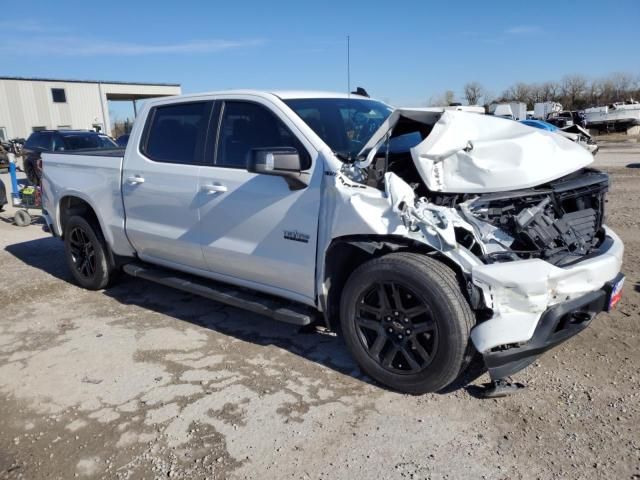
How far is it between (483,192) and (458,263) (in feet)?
1.56

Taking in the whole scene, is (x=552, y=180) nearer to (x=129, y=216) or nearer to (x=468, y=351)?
(x=468, y=351)

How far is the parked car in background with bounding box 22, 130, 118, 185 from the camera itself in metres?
13.9

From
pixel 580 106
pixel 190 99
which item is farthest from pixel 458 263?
pixel 580 106

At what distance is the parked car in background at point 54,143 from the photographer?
13891 mm

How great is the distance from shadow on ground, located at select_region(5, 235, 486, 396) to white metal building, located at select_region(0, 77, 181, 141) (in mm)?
33812

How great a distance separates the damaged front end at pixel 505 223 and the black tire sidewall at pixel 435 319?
0.14 m

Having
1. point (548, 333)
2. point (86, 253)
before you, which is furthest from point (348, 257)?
point (86, 253)

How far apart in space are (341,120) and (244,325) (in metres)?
1.98

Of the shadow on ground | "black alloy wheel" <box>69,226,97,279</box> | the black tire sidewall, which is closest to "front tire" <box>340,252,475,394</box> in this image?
the black tire sidewall

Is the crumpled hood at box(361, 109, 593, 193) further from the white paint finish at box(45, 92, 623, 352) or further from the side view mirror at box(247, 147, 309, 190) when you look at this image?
the side view mirror at box(247, 147, 309, 190)

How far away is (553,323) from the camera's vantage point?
9.66ft

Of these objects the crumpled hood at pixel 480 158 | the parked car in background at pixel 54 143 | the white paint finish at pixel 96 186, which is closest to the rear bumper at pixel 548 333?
the crumpled hood at pixel 480 158

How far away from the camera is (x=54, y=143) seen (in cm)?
1397

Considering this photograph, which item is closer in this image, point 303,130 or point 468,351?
point 468,351
